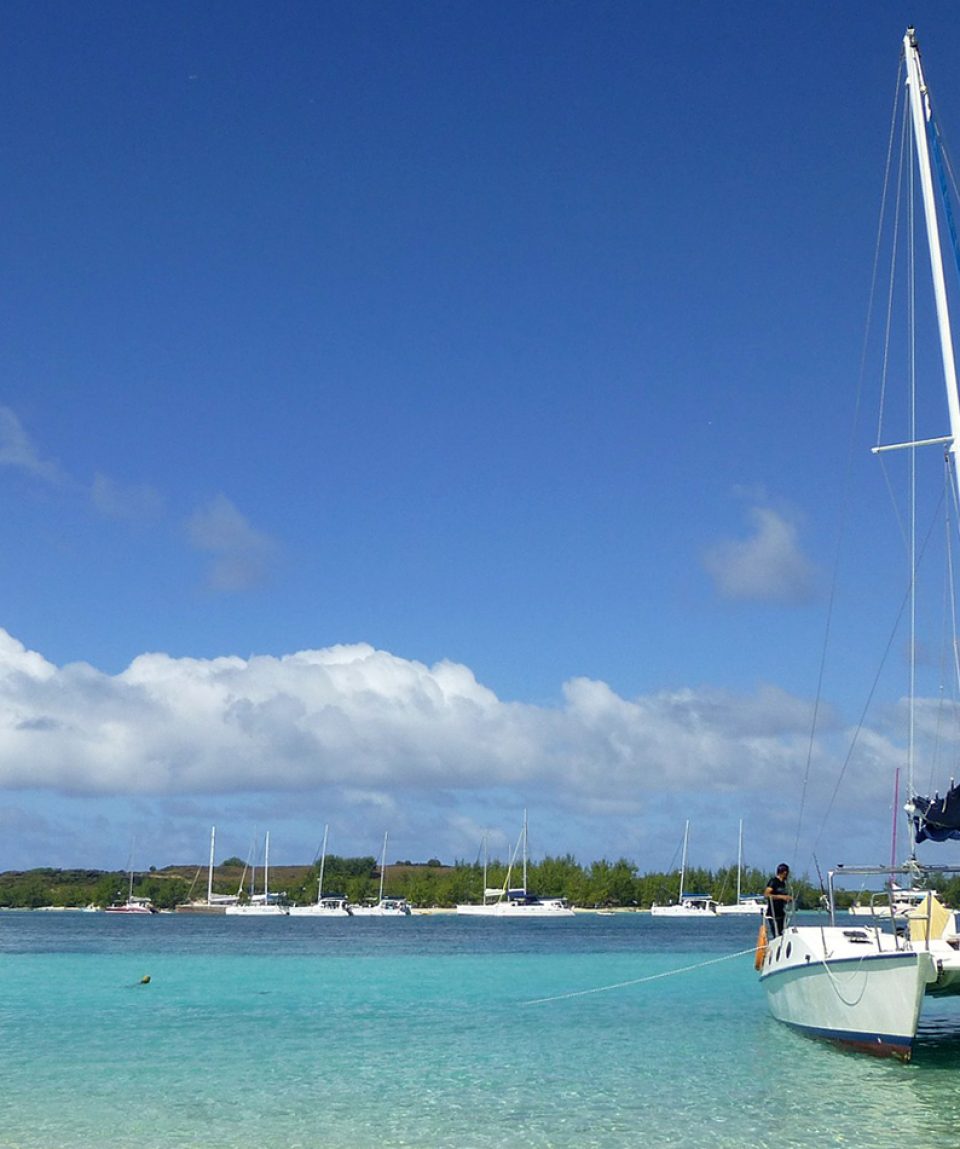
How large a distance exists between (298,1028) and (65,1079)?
8.72 m

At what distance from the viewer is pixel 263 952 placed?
74.9 m

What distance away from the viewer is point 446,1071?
2236 cm

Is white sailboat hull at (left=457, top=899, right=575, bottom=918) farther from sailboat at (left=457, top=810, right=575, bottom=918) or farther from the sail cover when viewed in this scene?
the sail cover

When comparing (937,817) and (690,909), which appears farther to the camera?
(690,909)

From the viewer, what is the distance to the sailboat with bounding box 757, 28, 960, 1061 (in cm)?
2059

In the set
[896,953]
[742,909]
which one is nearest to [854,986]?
[896,953]

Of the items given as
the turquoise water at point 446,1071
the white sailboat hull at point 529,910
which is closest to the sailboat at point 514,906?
the white sailboat hull at point 529,910

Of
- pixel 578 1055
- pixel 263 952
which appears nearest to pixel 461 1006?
pixel 578 1055

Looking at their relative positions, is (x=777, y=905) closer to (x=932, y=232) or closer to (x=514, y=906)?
(x=932, y=232)

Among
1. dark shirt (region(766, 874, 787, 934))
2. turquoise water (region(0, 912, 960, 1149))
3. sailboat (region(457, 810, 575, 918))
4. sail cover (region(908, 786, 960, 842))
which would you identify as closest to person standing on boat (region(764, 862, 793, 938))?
dark shirt (region(766, 874, 787, 934))

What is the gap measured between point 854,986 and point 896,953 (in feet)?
5.99

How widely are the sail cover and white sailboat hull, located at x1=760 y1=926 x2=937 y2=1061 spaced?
74.9 inches

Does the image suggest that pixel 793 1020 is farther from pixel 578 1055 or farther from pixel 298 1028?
pixel 298 1028

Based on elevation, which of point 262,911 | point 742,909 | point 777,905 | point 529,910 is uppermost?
point 777,905
